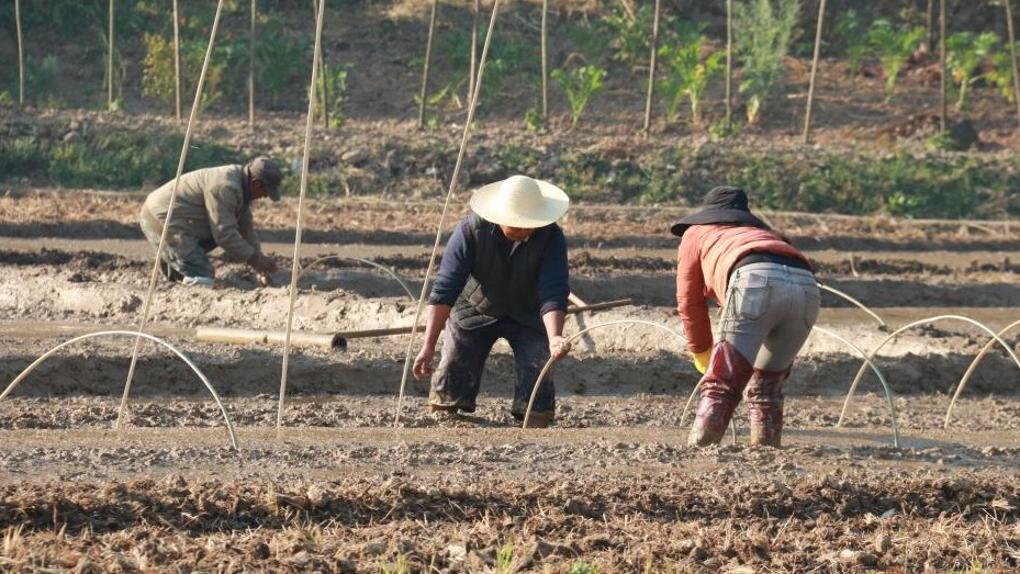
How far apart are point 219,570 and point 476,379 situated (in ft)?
11.8

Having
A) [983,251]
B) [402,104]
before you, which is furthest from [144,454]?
[402,104]

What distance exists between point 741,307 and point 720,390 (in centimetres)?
40

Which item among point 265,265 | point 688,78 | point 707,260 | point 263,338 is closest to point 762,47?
point 688,78

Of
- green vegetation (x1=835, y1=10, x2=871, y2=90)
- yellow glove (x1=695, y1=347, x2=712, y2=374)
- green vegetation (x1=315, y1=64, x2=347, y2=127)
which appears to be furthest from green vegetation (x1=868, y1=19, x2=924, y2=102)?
yellow glove (x1=695, y1=347, x2=712, y2=374)

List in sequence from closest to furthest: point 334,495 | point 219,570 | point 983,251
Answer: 1. point 219,570
2. point 334,495
3. point 983,251

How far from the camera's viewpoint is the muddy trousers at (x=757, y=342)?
Result: 6359 mm

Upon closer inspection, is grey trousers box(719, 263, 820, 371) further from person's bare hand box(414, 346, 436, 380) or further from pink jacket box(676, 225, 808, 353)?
person's bare hand box(414, 346, 436, 380)

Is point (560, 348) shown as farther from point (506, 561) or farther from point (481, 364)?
point (506, 561)

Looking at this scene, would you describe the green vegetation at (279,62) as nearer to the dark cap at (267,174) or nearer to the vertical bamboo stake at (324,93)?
the vertical bamboo stake at (324,93)

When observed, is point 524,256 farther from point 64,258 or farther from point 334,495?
point 64,258

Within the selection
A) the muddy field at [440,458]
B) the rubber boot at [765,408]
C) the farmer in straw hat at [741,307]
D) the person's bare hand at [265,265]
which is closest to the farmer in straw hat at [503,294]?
the muddy field at [440,458]

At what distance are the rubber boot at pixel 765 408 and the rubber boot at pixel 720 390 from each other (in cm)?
22

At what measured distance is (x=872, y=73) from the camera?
1092 inches

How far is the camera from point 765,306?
635 centimetres
